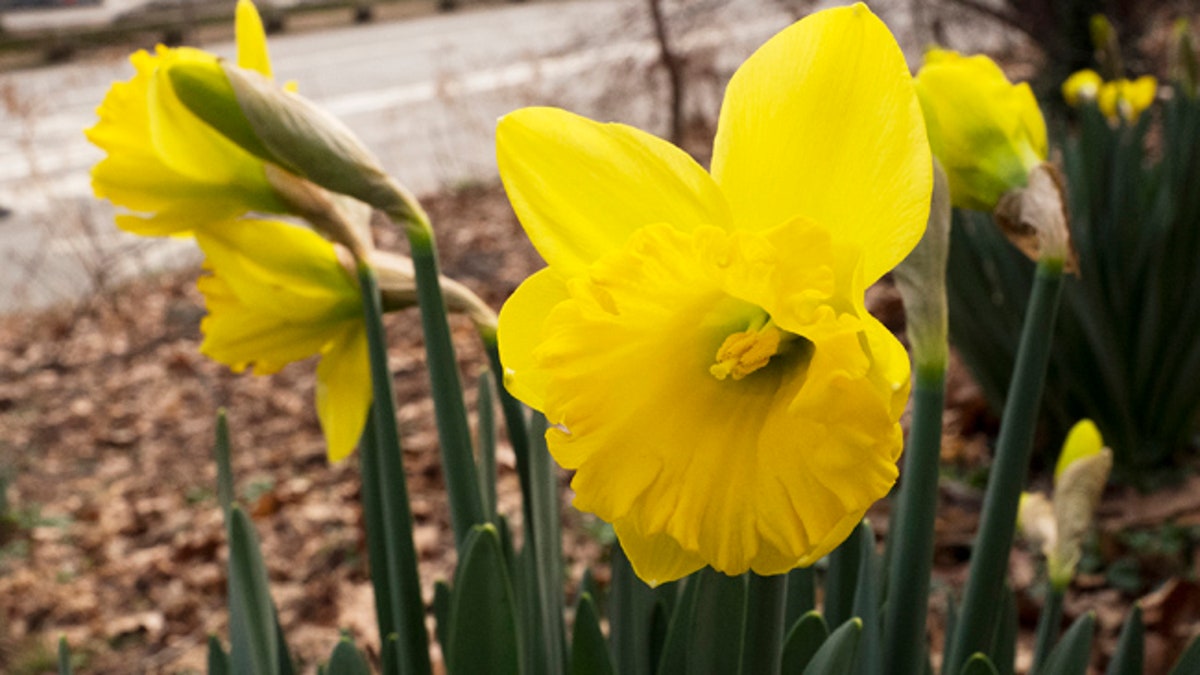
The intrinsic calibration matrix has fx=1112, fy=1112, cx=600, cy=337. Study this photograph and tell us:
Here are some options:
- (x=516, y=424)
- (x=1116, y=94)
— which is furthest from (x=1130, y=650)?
(x=1116, y=94)

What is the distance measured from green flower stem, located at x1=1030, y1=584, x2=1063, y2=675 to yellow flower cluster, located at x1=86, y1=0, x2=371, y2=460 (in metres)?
0.61

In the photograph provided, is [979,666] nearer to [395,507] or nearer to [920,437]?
[920,437]

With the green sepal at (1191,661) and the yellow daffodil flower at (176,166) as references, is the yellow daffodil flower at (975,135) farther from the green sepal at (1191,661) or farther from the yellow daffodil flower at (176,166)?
the yellow daffodil flower at (176,166)

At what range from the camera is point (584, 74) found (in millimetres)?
4762

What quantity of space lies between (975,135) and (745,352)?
343mm

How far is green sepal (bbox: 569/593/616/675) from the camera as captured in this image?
732 millimetres

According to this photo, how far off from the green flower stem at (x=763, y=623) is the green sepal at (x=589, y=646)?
16 cm

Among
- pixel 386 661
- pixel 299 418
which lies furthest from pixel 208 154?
pixel 299 418

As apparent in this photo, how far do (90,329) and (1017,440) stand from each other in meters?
3.78

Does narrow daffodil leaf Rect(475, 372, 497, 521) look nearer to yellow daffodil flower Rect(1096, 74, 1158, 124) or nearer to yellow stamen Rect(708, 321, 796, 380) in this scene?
yellow stamen Rect(708, 321, 796, 380)

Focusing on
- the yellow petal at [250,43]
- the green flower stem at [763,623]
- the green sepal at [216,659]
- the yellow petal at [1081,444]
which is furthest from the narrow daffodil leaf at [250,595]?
the yellow petal at [1081,444]

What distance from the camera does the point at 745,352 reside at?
0.52 metres

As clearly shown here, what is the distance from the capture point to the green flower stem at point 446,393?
0.77 meters

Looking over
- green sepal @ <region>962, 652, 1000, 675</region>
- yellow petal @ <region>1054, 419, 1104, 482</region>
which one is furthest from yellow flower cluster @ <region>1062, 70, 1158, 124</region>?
green sepal @ <region>962, 652, 1000, 675</region>
